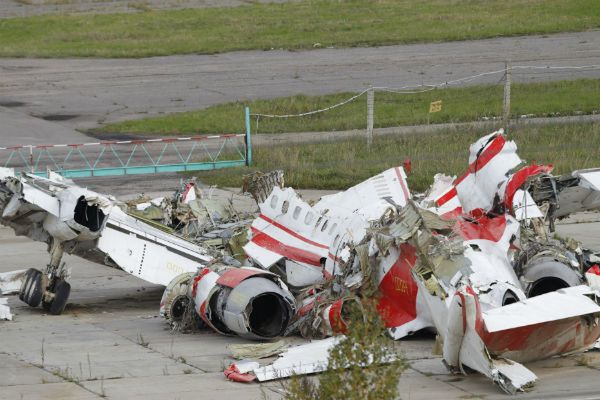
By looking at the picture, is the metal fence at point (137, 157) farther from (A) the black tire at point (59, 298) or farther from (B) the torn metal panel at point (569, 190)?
(B) the torn metal panel at point (569, 190)

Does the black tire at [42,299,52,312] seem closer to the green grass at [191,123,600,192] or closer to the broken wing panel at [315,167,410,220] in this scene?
the broken wing panel at [315,167,410,220]

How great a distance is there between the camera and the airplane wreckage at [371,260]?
52.9ft

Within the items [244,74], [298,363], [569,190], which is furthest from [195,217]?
[244,74]

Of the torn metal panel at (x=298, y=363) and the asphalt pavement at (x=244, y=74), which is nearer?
the torn metal panel at (x=298, y=363)

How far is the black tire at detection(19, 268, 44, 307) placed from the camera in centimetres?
2202

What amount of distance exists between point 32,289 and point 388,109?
24161 mm

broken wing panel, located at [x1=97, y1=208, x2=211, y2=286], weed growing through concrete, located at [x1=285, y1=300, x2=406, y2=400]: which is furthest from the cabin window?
weed growing through concrete, located at [x1=285, y1=300, x2=406, y2=400]

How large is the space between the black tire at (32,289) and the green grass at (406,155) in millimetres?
13219

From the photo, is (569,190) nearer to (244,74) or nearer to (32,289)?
(32,289)

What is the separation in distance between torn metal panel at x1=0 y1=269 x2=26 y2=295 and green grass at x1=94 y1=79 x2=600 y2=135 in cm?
1982

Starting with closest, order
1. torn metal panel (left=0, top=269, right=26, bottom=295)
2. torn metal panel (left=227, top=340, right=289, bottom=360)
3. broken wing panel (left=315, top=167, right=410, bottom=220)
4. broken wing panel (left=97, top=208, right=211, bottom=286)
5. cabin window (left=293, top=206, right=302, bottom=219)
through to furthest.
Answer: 1. torn metal panel (left=227, top=340, right=289, bottom=360)
2. cabin window (left=293, top=206, right=302, bottom=219)
3. broken wing panel (left=97, top=208, right=211, bottom=286)
4. broken wing panel (left=315, top=167, right=410, bottom=220)
5. torn metal panel (left=0, top=269, right=26, bottom=295)

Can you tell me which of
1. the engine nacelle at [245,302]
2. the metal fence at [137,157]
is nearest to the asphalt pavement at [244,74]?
the metal fence at [137,157]

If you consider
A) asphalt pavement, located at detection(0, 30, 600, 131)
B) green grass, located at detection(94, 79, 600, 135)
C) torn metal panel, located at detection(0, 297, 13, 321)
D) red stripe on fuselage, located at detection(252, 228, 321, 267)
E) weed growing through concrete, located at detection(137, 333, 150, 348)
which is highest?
asphalt pavement, located at detection(0, 30, 600, 131)

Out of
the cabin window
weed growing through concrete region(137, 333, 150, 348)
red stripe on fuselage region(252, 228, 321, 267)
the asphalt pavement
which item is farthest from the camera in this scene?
the asphalt pavement
